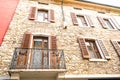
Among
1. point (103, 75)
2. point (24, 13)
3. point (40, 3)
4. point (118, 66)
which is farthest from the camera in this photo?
point (40, 3)

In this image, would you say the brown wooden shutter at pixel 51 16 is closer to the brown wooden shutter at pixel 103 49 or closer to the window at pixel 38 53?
the window at pixel 38 53

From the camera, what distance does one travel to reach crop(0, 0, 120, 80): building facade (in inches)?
255

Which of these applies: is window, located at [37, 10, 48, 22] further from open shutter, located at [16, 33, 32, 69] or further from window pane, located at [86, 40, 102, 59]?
window pane, located at [86, 40, 102, 59]

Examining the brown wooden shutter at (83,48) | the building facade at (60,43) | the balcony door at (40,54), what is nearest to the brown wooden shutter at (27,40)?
the building facade at (60,43)

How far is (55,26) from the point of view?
9398 millimetres

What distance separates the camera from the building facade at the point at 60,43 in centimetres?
648

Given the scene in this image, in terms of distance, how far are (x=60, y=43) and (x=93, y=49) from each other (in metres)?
2.12

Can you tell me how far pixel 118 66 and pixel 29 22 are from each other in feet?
19.9

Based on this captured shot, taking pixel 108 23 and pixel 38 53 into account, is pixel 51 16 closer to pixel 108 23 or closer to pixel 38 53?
pixel 38 53

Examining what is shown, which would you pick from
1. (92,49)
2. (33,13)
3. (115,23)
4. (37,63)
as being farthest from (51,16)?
(115,23)

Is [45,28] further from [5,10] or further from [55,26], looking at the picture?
[5,10]

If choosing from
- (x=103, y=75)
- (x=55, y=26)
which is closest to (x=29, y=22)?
(x=55, y=26)

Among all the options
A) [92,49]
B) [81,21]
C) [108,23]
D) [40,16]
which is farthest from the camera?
[108,23]

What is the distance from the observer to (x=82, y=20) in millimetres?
11000
